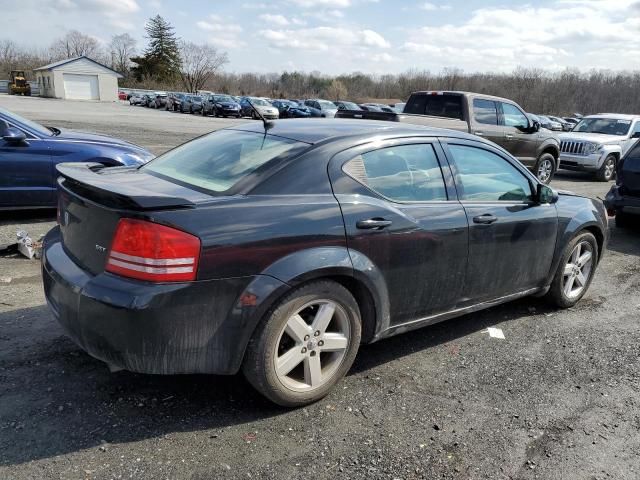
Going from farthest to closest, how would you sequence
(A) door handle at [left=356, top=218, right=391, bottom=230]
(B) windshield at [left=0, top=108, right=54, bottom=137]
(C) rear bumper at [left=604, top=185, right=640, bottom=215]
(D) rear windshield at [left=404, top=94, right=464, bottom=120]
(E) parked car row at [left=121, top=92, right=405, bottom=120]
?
(E) parked car row at [left=121, top=92, right=405, bottom=120], (D) rear windshield at [left=404, top=94, right=464, bottom=120], (C) rear bumper at [left=604, top=185, right=640, bottom=215], (B) windshield at [left=0, top=108, right=54, bottom=137], (A) door handle at [left=356, top=218, right=391, bottom=230]

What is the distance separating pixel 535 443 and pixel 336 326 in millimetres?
1257

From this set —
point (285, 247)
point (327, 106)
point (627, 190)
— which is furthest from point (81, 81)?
point (285, 247)

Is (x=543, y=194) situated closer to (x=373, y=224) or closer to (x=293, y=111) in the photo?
(x=373, y=224)

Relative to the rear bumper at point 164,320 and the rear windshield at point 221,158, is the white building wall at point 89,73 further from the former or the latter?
the rear bumper at point 164,320

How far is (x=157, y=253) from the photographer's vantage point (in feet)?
8.37

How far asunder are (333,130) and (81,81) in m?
71.2

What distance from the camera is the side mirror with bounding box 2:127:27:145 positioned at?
21.9 feet

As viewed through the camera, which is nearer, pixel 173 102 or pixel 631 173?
pixel 631 173

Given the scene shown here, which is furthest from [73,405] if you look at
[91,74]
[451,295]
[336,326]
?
[91,74]

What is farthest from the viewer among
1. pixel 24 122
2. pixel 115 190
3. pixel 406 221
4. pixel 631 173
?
pixel 631 173

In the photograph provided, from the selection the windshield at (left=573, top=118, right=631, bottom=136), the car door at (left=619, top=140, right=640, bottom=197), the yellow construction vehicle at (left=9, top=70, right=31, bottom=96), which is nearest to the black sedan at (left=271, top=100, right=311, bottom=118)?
the windshield at (left=573, top=118, right=631, bottom=136)

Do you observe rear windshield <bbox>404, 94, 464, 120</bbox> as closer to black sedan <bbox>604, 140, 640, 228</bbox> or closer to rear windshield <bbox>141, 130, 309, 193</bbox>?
black sedan <bbox>604, 140, 640, 228</bbox>

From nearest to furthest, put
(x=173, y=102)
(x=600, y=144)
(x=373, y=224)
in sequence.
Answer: (x=373, y=224), (x=600, y=144), (x=173, y=102)

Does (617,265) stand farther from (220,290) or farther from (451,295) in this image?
(220,290)
